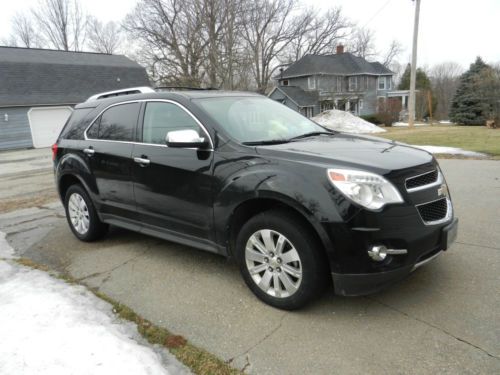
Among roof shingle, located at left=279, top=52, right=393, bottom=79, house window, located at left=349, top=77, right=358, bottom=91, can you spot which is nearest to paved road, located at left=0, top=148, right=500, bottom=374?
roof shingle, located at left=279, top=52, right=393, bottom=79

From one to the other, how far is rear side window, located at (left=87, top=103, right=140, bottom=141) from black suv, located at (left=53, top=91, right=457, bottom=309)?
0.05ft

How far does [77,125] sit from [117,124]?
0.89 metres

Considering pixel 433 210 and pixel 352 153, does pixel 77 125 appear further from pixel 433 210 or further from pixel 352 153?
pixel 433 210

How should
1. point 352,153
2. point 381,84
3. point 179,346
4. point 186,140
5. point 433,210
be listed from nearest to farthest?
point 179,346, point 433,210, point 352,153, point 186,140, point 381,84

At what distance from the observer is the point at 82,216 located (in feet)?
16.5

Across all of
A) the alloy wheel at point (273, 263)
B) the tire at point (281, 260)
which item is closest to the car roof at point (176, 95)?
the tire at point (281, 260)

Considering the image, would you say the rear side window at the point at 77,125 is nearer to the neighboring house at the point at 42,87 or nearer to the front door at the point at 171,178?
the front door at the point at 171,178

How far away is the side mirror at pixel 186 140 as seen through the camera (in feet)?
11.1

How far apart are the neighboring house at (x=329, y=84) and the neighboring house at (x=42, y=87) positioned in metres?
17.8

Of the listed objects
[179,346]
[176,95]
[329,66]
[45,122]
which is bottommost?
[179,346]

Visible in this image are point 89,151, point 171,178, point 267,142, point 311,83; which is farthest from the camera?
point 311,83

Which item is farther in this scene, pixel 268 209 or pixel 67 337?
pixel 268 209

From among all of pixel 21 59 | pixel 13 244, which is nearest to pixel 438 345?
pixel 13 244

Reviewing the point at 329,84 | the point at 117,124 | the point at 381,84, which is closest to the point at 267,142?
the point at 117,124
